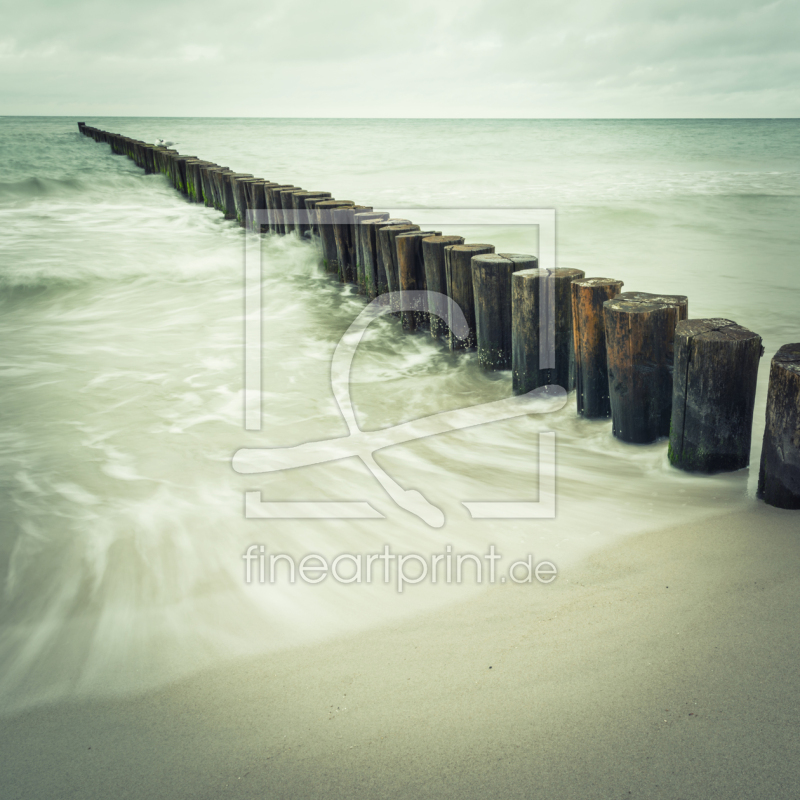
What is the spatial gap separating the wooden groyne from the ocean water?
0.14 metres

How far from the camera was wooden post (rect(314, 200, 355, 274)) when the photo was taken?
5895mm

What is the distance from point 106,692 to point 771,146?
34.5 metres

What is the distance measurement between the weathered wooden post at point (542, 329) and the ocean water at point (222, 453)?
0.77 ft

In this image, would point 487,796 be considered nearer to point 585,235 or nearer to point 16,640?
point 16,640

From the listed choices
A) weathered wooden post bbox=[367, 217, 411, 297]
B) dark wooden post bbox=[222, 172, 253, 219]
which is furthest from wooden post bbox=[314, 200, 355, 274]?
dark wooden post bbox=[222, 172, 253, 219]

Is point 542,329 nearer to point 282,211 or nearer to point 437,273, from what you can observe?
point 437,273

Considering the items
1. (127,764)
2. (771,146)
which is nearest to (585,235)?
(127,764)

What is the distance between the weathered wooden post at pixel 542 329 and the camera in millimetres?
3201

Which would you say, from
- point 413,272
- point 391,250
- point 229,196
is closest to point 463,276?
point 413,272

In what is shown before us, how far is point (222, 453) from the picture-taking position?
10.1ft

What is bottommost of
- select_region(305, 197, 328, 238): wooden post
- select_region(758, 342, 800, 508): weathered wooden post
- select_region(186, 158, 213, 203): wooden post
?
select_region(758, 342, 800, 508): weathered wooden post

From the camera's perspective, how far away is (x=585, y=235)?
9164 millimetres

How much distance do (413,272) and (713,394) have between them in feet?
8.45

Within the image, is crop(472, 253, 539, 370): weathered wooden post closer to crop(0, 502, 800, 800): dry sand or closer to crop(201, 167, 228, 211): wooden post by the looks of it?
crop(0, 502, 800, 800): dry sand
